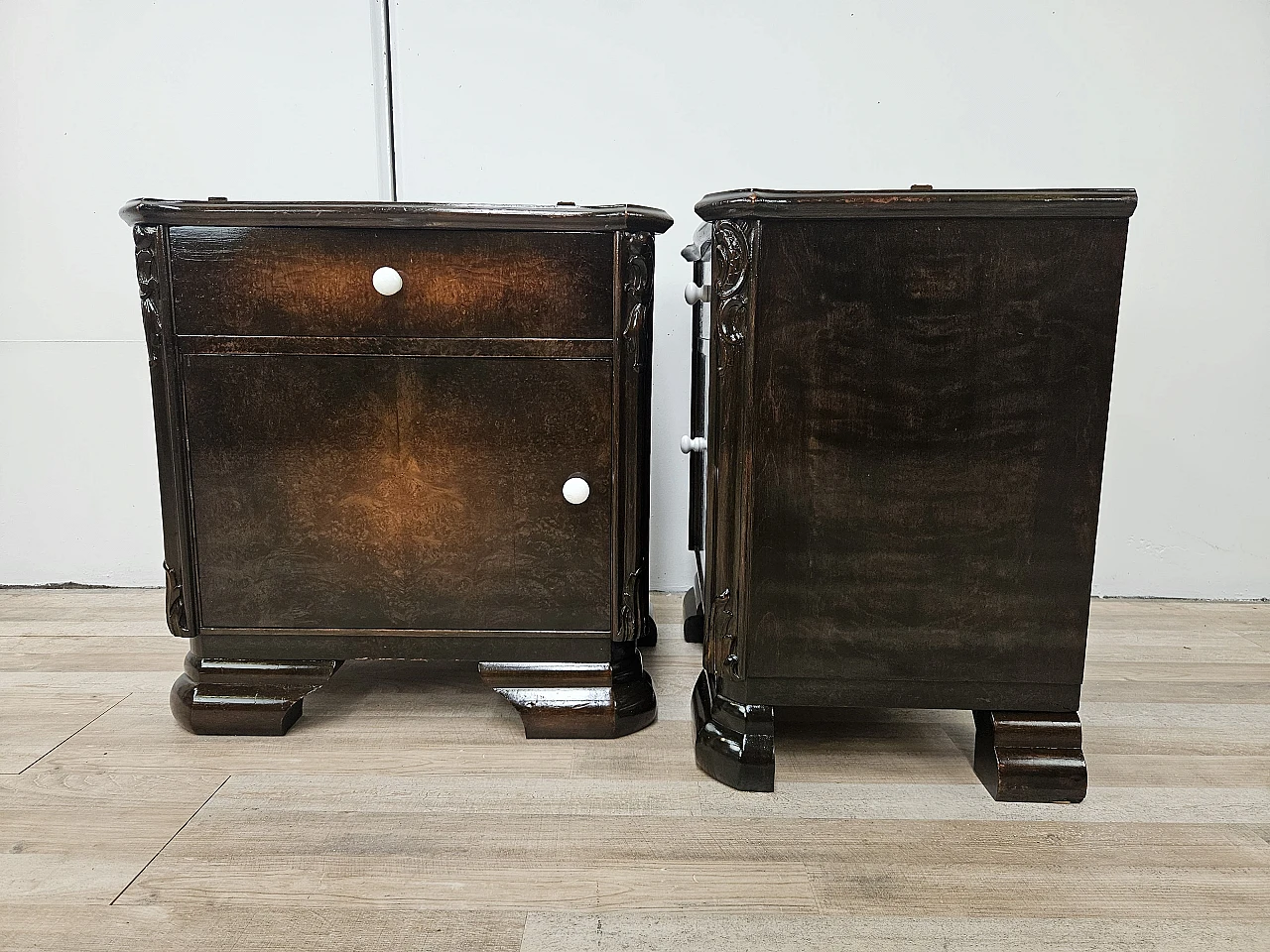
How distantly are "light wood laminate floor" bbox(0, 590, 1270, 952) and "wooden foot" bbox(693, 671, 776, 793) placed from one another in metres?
0.02

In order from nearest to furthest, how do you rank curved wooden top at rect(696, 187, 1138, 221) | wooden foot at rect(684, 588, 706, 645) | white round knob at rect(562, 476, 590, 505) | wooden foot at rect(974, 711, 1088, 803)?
curved wooden top at rect(696, 187, 1138, 221) < wooden foot at rect(974, 711, 1088, 803) < white round knob at rect(562, 476, 590, 505) < wooden foot at rect(684, 588, 706, 645)

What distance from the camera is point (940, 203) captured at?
974 millimetres

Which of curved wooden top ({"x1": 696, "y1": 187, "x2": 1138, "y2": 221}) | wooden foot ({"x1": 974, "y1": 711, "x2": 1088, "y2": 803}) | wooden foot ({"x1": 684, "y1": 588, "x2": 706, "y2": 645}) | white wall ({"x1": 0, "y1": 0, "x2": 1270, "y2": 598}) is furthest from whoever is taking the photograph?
white wall ({"x1": 0, "y1": 0, "x2": 1270, "y2": 598})

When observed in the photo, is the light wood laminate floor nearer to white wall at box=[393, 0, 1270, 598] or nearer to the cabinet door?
the cabinet door

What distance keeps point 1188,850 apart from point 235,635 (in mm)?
1250

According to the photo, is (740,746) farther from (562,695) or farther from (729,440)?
(729,440)

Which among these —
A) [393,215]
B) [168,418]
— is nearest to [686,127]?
[393,215]

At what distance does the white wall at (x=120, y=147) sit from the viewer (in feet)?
5.78

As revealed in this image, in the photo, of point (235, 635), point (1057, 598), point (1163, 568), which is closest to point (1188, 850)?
point (1057, 598)

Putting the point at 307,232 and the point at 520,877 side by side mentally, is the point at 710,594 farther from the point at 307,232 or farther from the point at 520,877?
the point at 307,232

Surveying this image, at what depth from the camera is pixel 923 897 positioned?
89cm

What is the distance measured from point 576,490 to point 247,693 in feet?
1.87

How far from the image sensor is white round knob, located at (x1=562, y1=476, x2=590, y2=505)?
1186mm

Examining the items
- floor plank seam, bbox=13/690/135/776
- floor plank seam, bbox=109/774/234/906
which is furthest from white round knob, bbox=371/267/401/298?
floor plank seam, bbox=13/690/135/776
